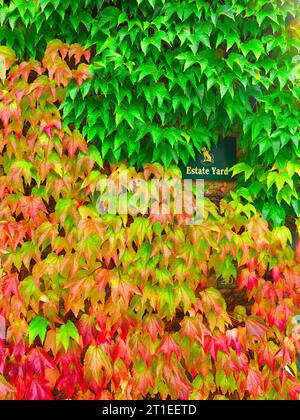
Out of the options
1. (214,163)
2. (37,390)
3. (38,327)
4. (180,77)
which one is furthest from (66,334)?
(180,77)

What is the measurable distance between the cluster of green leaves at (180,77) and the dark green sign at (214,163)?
0.13 meters

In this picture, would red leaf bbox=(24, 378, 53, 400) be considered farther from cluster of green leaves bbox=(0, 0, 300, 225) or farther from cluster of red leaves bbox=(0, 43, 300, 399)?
cluster of green leaves bbox=(0, 0, 300, 225)

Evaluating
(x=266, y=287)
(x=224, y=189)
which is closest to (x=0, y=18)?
(x=224, y=189)

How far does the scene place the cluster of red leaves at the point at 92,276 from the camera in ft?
9.33

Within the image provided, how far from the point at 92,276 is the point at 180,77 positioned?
1.46m

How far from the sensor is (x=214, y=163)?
315 centimetres

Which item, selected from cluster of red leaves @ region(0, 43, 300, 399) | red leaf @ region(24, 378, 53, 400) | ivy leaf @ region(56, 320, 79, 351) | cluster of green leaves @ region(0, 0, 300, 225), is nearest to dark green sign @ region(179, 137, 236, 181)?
cluster of green leaves @ region(0, 0, 300, 225)

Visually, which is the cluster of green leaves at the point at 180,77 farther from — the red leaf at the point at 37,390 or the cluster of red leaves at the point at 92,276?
the red leaf at the point at 37,390

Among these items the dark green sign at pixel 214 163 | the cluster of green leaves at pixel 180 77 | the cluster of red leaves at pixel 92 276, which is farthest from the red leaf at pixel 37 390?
the dark green sign at pixel 214 163

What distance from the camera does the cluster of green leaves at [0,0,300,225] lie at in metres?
2.84

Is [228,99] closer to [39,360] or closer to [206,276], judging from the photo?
[206,276]

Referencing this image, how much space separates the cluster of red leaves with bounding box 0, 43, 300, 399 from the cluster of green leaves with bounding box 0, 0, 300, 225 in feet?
0.46

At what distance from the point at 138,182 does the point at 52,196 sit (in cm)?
62

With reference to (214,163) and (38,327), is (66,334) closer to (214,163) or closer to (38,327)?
(38,327)
